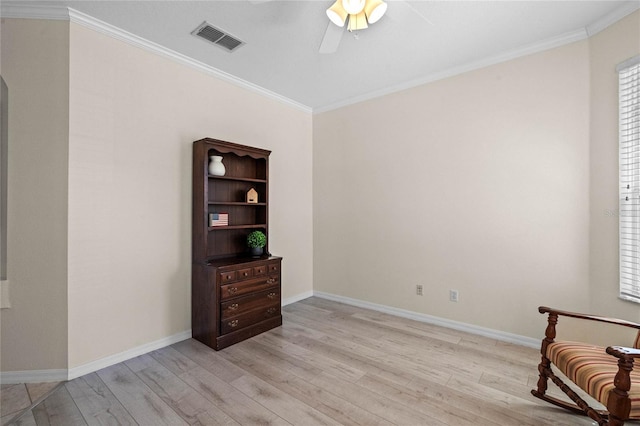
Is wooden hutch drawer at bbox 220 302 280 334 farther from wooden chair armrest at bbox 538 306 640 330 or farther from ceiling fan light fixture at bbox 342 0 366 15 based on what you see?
ceiling fan light fixture at bbox 342 0 366 15

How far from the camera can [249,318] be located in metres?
3.01

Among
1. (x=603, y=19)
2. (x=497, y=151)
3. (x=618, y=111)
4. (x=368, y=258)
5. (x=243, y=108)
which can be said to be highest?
(x=603, y=19)

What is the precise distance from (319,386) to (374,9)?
2.57m

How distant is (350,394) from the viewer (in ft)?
6.81

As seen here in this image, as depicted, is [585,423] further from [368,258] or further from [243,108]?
[243,108]

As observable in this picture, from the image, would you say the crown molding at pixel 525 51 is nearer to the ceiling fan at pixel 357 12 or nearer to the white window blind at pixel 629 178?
the white window blind at pixel 629 178

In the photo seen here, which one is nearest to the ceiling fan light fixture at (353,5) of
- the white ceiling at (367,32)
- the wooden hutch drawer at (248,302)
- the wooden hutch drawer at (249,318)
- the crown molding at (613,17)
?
the white ceiling at (367,32)

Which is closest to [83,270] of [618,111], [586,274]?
[586,274]

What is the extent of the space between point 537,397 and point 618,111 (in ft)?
7.57

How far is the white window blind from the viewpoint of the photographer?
2211 millimetres

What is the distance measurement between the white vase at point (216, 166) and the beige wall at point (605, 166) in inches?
136

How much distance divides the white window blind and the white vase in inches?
139

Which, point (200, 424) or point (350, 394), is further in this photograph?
point (350, 394)

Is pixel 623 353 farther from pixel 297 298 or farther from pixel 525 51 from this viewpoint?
pixel 297 298
